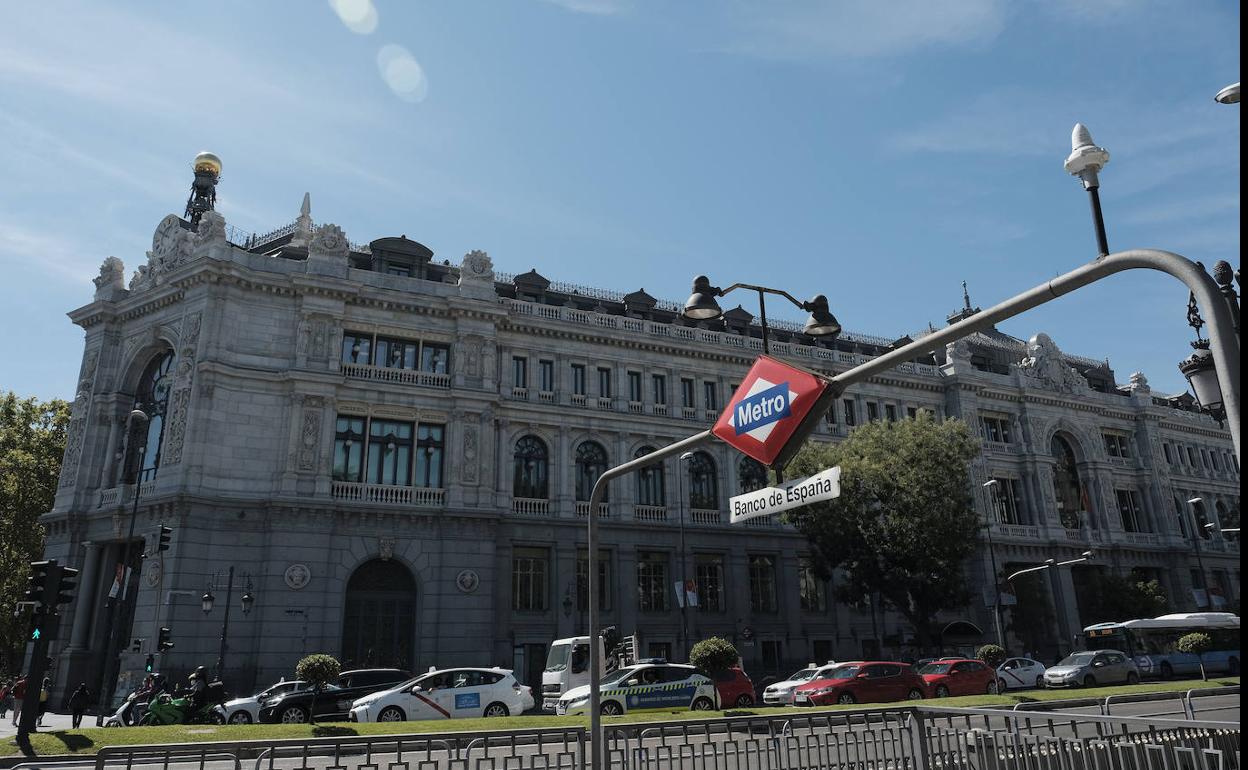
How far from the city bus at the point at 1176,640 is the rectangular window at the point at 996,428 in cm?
1348

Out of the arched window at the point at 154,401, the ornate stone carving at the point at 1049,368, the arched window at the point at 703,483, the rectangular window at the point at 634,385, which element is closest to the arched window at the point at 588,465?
the rectangular window at the point at 634,385

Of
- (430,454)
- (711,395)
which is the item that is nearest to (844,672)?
(430,454)

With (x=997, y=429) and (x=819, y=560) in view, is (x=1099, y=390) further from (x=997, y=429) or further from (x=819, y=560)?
(x=819, y=560)

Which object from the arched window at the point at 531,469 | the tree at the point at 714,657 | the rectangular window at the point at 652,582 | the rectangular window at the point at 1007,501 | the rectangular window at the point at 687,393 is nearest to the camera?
the tree at the point at 714,657

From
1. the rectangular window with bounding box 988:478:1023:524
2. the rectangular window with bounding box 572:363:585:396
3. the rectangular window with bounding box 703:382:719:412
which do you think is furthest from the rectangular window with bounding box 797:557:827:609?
the rectangular window with bounding box 572:363:585:396

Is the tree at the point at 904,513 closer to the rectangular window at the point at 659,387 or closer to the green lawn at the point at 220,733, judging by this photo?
the rectangular window at the point at 659,387

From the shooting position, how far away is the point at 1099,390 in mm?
60938

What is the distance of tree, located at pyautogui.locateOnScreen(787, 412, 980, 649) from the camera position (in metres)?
35.5

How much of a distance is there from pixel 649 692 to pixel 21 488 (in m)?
39.2

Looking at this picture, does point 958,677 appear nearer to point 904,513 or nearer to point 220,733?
point 904,513

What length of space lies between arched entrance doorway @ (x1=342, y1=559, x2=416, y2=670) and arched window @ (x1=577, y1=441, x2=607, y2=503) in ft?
31.2

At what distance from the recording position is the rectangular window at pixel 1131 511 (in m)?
56.2

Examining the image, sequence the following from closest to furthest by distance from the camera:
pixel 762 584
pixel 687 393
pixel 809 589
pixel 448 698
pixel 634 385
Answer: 1. pixel 448 698
2. pixel 762 584
3. pixel 634 385
4. pixel 809 589
5. pixel 687 393

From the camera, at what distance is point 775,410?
338 inches
